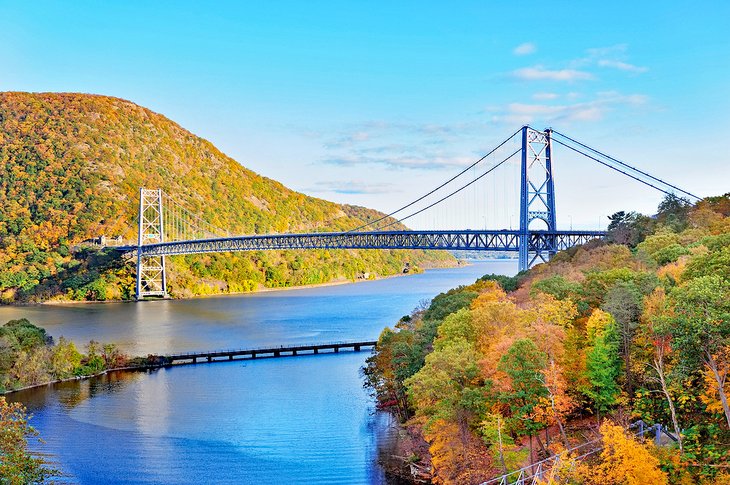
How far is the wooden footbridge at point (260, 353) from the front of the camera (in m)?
38.0

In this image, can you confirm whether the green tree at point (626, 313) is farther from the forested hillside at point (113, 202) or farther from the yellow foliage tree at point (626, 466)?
the forested hillside at point (113, 202)

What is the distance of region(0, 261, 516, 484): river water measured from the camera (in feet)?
67.1

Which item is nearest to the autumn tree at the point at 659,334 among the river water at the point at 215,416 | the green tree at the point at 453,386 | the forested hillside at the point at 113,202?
the green tree at the point at 453,386

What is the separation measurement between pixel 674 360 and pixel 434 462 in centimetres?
661

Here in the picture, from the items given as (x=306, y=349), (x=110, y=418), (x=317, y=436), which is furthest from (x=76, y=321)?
(x=317, y=436)

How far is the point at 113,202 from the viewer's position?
88812 mm

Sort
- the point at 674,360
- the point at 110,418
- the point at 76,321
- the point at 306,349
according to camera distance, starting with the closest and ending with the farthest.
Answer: the point at 674,360 → the point at 110,418 → the point at 306,349 → the point at 76,321

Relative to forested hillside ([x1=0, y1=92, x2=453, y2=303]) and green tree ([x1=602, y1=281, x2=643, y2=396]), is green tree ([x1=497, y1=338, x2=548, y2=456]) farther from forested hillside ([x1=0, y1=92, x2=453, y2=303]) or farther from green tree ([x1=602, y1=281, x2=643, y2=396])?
forested hillside ([x1=0, y1=92, x2=453, y2=303])

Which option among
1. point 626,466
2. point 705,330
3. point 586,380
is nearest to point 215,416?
point 586,380

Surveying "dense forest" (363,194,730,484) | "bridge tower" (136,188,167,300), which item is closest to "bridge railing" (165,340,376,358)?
"dense forest" (363,194,730,484)

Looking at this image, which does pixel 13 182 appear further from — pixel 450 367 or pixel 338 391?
pixel 450 367

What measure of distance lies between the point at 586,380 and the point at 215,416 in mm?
14575

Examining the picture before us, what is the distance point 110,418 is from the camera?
83.9ft

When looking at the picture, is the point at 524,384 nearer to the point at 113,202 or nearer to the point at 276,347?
the point at 276,347
